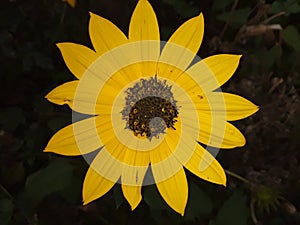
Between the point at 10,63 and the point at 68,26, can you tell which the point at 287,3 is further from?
the point at 10,63

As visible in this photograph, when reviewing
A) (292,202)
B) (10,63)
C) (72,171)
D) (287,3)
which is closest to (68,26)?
(10,63)

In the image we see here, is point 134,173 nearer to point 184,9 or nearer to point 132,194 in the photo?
point 132,194

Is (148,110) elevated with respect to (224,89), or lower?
elevated

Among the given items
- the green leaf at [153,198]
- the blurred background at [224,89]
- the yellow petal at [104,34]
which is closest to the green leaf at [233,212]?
the blurred background at [224,89]

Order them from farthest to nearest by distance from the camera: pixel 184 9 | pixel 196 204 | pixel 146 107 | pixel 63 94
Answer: pixel 184 9 → pixel 196 204 → pixel 146 107 → pixel 63 94

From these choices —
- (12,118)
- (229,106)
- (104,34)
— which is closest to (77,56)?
(104,34)

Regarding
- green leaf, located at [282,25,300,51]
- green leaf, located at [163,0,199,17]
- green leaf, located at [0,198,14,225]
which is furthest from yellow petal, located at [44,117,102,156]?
green leaf, located at [282,25,300,51]
